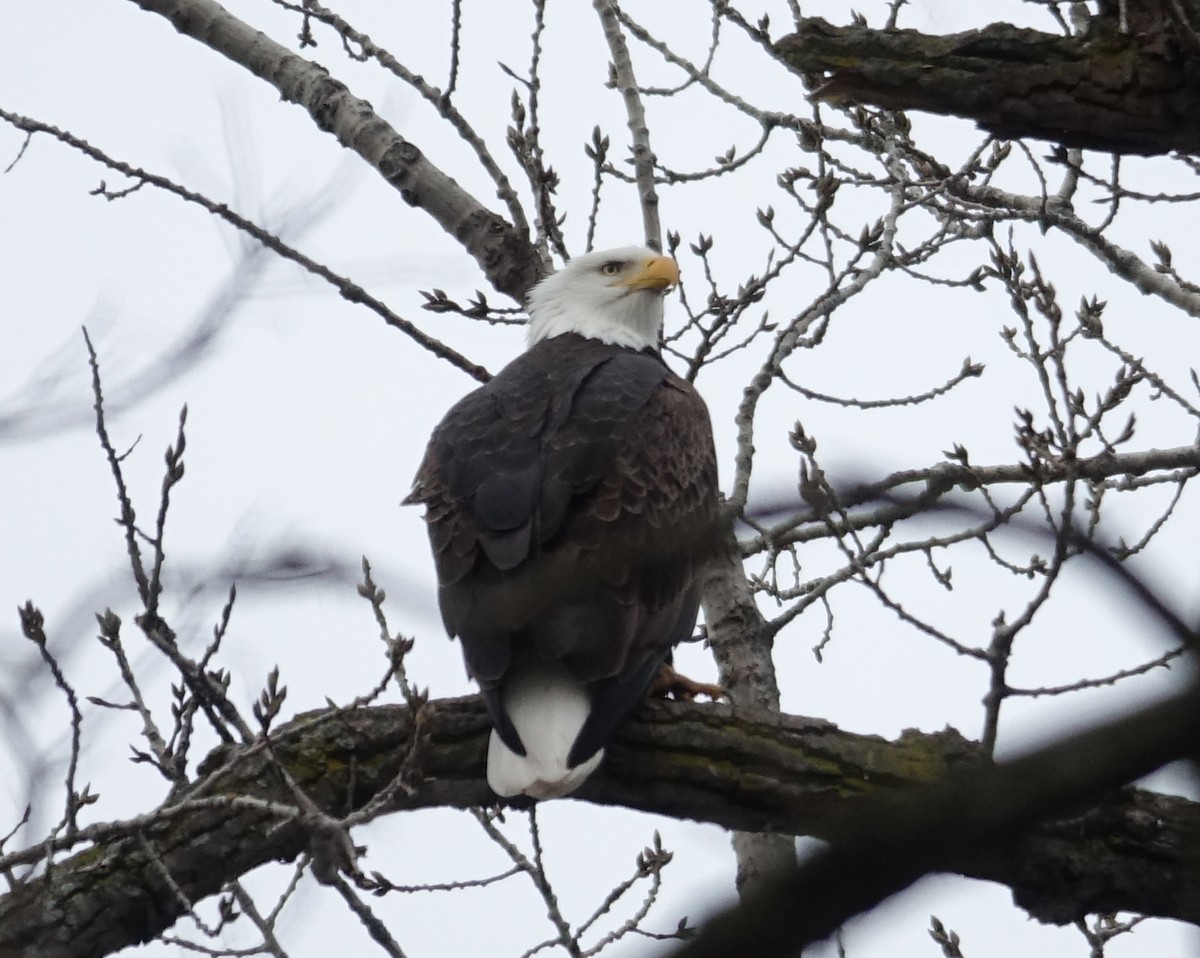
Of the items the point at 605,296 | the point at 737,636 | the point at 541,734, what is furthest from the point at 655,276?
the point at 541,734

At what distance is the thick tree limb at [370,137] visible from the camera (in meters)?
5.92

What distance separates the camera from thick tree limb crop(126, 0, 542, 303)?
5918mm

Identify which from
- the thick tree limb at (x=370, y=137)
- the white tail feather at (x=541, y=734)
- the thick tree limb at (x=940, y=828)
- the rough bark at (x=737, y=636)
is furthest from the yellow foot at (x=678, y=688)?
the thick tree limb at (x=940, y=828)

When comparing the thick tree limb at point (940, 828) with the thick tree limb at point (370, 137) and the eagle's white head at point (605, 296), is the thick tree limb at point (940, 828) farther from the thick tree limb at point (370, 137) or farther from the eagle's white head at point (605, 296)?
the eagle's white head at point (605, 296)

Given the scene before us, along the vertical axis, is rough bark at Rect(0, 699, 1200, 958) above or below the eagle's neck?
below

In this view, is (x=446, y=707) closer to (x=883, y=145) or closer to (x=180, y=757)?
(x=180, y=757)

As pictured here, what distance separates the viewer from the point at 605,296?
650cm

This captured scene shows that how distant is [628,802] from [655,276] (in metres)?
3.00

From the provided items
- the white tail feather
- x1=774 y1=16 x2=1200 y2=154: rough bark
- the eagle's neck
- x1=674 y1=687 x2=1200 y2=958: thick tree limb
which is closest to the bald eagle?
the white tail feather

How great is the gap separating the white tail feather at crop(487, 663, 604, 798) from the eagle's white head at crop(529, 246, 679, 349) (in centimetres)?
252

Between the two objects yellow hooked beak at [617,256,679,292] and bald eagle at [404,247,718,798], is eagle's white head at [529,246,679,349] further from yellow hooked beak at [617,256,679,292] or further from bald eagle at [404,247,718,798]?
bald eagle at [404,247,718,798]

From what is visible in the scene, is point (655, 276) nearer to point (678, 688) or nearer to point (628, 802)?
point (678, 688)

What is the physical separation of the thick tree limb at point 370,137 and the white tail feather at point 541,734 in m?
2.28

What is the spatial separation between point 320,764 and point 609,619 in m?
0.95
